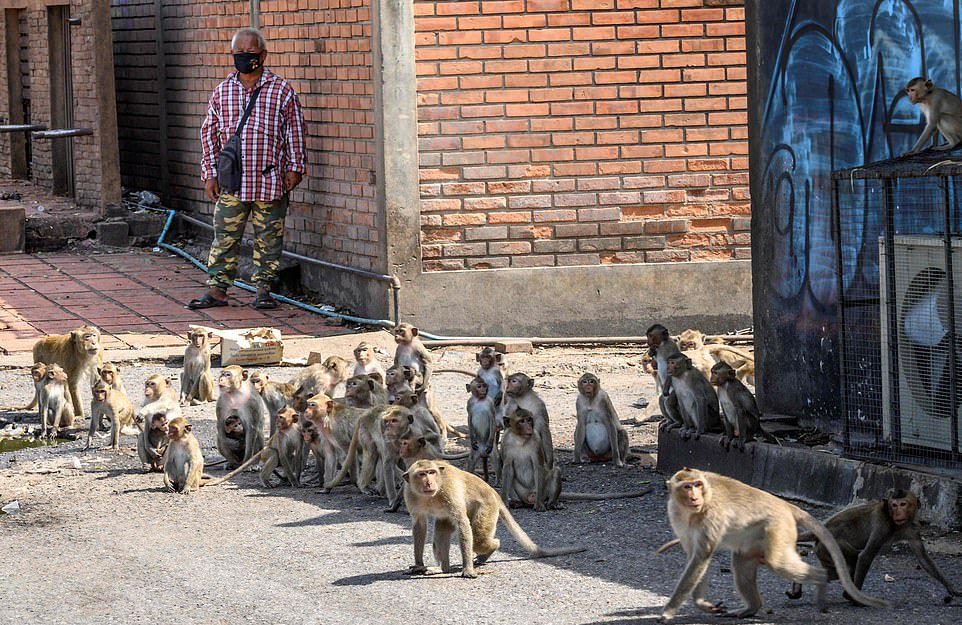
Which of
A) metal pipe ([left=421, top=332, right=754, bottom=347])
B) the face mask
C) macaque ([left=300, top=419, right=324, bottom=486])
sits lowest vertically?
macaque ([left=300, top=419, right=324, bottom=486])

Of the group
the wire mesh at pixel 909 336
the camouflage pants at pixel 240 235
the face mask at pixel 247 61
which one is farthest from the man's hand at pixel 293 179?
the wire mesh at pixel 909 336

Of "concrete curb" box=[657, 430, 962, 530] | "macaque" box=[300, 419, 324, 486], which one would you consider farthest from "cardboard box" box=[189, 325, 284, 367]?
"concrete curb" box=[657, 430, 962, 530]

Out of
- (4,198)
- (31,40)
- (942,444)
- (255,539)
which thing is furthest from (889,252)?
(31,40)

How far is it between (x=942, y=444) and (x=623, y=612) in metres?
2.49

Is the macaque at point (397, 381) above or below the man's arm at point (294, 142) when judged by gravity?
below

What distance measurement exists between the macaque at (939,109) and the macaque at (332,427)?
380 cm

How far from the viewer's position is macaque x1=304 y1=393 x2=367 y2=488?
1036 centimetres

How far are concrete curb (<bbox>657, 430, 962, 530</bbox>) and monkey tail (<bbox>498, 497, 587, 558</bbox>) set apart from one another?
1624mm

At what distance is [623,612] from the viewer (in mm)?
7488

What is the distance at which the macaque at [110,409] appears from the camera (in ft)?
37.9

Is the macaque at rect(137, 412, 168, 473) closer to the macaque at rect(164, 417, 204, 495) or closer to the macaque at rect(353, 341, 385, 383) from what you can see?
the macaque at rect(164, 417, 204, 495)

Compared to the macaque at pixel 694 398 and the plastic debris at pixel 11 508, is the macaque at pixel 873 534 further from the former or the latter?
the plastic debris at pixel 11 508

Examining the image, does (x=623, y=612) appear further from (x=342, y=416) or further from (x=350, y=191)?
(x=350, y=191)

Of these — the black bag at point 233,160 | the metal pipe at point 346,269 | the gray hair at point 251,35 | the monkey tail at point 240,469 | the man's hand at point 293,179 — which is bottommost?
the monkey tail at point 240,469
